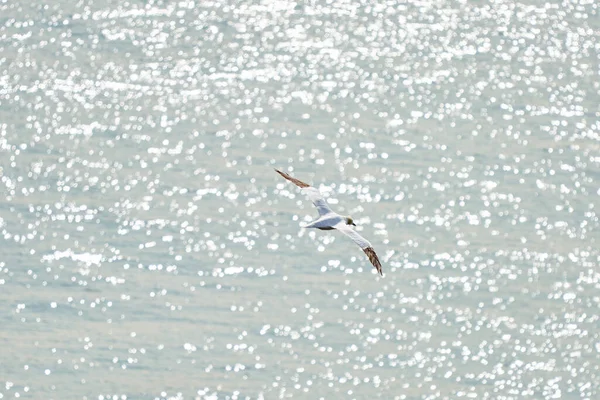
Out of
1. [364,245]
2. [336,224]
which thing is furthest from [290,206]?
[364,245]

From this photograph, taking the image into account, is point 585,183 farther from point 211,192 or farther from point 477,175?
point 211,192

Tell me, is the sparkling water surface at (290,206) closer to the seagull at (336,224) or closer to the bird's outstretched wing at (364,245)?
the seagull at (336,224)

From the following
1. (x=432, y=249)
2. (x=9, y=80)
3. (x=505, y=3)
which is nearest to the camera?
(x=432, y=249)

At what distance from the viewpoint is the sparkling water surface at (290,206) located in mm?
42812

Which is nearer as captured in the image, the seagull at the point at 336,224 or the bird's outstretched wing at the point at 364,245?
the bird's outstretched wing at the point at 364,245

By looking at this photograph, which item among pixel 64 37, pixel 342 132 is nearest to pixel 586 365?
pixel 342 132

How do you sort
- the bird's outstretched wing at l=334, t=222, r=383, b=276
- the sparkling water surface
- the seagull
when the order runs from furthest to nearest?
1. the sparkling water surface
2. the seagull
3. the bird's outstretched wing at l=334, t=222, r=383, b=276

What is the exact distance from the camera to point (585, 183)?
209ft

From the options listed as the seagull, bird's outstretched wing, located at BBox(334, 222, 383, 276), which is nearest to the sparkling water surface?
the seagull

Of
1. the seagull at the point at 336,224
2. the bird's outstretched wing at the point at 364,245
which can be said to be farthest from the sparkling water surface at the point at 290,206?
the bird's outstretched wing at the point at 364,245

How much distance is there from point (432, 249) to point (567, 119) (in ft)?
84.3

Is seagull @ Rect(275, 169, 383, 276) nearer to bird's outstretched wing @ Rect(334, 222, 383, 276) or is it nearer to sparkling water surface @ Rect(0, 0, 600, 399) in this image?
bird's outstretched wing @ Rect(334, 222, 383, 276)

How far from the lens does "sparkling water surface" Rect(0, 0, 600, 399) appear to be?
42812 mm

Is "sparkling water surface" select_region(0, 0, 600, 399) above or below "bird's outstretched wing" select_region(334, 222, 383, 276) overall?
above
